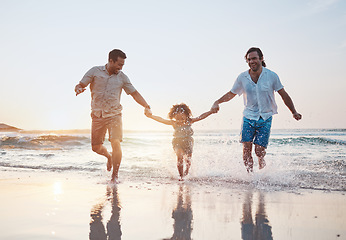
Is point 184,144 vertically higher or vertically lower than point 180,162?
higher

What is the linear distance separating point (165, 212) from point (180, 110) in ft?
10.5

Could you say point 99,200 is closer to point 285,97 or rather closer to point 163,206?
point 163,206

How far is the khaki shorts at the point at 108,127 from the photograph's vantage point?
5703 mm

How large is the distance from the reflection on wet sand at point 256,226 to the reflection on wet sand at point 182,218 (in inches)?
18.3

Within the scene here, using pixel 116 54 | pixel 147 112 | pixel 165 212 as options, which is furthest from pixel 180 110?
pixel 165 212

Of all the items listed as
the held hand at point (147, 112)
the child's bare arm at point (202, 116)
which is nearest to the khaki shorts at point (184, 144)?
the child's bare arm at point (202, 116)

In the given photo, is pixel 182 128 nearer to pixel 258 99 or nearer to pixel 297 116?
pixel 258 99

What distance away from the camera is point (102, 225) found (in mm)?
2885

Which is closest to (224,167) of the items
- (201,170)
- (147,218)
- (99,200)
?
(201,170)

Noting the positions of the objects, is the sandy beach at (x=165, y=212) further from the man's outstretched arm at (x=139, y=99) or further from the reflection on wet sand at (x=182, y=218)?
the man's outstretched arm at (x=139, y=99)

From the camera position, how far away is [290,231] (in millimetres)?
2758

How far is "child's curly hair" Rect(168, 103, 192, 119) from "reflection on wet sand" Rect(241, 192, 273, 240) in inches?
116

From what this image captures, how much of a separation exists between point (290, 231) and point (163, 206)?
4.69 ft

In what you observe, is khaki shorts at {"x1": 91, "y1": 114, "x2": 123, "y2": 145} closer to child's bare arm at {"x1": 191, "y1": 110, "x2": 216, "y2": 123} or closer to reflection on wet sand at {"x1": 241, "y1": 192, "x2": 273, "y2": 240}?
child's bare arm at {"x1": 191, "y1": 110, "x2": 216, "y2": 123}
